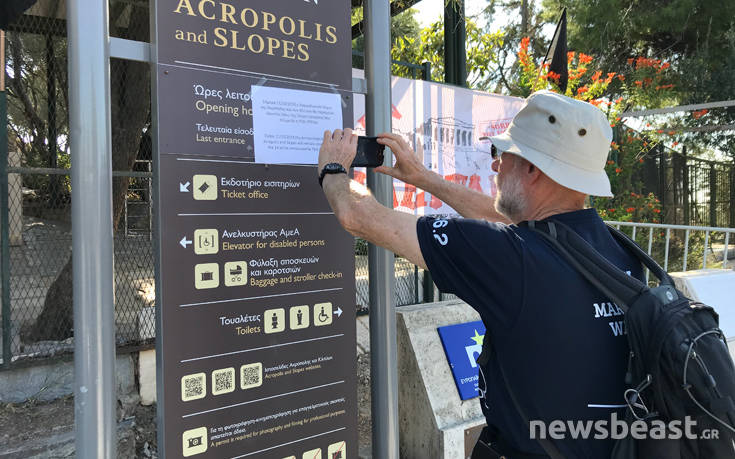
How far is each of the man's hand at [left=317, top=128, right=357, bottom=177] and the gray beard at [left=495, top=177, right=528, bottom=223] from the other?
556 mm

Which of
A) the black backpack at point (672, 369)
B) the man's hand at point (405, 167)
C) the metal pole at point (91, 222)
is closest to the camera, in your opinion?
the black backpack at point (672, 369)

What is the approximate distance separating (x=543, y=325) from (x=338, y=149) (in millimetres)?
949

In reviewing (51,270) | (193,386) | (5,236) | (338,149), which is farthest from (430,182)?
(51,270)

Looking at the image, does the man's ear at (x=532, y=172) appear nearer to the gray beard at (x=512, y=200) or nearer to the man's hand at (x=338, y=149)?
the gray beard at (x=512, y=200)

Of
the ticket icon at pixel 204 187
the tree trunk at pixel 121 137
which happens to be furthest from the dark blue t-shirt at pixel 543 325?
the tree trunk at pixel 121 137

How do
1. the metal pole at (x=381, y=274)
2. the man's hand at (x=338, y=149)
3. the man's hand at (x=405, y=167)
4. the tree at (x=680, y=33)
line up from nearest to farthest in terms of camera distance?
the man's hand at (x=338, y=149), the man's hand at (x=405, y=167), the metal pole at (x=381, y=274), the tree at (x=680, y=33)

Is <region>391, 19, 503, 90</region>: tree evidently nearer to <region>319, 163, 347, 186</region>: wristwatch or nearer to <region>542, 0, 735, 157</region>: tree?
<region>319, 163, 347, 186</region>: wristwatch

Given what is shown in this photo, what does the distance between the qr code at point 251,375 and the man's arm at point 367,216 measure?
2.03 feet

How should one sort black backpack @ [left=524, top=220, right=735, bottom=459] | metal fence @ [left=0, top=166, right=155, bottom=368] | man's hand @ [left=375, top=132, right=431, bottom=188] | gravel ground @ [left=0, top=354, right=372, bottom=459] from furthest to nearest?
metal fence @ [left=0, top=166, right=155, bottom=368] → gravel ground @ [left=0, top=354, right=372, bottom=459] → man's hand @ [left=375, top=132, right=431, bottom=188] → black backpack @ [left=524, top=220, right=735, bottom=459]

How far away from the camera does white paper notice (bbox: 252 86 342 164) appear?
6.65ft

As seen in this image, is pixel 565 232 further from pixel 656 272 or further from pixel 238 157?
pixel 238 157

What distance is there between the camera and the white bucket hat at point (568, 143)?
5.73ft

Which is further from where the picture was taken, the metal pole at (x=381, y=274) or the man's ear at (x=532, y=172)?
the metal pole at (x=381, y=274)

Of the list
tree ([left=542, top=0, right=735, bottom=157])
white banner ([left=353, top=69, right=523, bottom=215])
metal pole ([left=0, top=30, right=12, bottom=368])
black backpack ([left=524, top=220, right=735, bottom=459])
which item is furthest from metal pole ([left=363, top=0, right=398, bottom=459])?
tree ([left=542, top=0, right=735, bottom=157])
